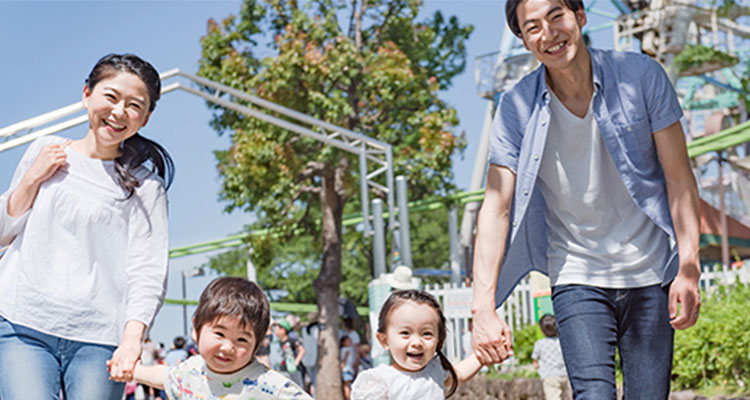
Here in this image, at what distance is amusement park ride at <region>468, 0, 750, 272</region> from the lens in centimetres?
2188

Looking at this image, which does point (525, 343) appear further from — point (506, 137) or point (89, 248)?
point (89, 248)

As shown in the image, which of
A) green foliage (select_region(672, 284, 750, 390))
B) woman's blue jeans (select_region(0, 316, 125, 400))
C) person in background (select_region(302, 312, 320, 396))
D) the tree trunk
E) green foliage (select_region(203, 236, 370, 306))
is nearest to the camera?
woman's blue jeans (select_region(0, 316, 125, 400))

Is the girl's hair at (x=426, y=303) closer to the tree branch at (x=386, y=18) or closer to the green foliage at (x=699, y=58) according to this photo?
the green foliage at (x=699, y=58)

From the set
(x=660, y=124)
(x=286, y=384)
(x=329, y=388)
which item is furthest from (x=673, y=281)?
(x=329, y=388)

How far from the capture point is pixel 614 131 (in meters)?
3.36

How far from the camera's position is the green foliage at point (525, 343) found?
14.0 meters

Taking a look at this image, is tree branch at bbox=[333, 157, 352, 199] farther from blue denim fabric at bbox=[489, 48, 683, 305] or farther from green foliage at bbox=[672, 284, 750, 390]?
blue denim fabric at bbox=[489, 48, 683, 305]

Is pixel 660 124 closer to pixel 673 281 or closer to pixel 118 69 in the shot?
pixel 673 281

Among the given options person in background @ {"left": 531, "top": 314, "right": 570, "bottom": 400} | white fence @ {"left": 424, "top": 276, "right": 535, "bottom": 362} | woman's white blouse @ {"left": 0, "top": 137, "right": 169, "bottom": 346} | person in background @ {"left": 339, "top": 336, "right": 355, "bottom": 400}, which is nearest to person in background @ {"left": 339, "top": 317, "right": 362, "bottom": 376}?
person in background @ {"left": 339, "top": 336, "right": 355, "bottom": 400}

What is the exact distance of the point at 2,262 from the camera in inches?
131

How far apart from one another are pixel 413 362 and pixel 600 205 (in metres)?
0.96

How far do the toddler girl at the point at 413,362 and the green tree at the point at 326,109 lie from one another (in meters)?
17.4

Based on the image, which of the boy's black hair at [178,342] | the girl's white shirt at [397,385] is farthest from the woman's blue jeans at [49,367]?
the boy's black hair at [178,342]

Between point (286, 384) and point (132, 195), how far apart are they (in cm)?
87
